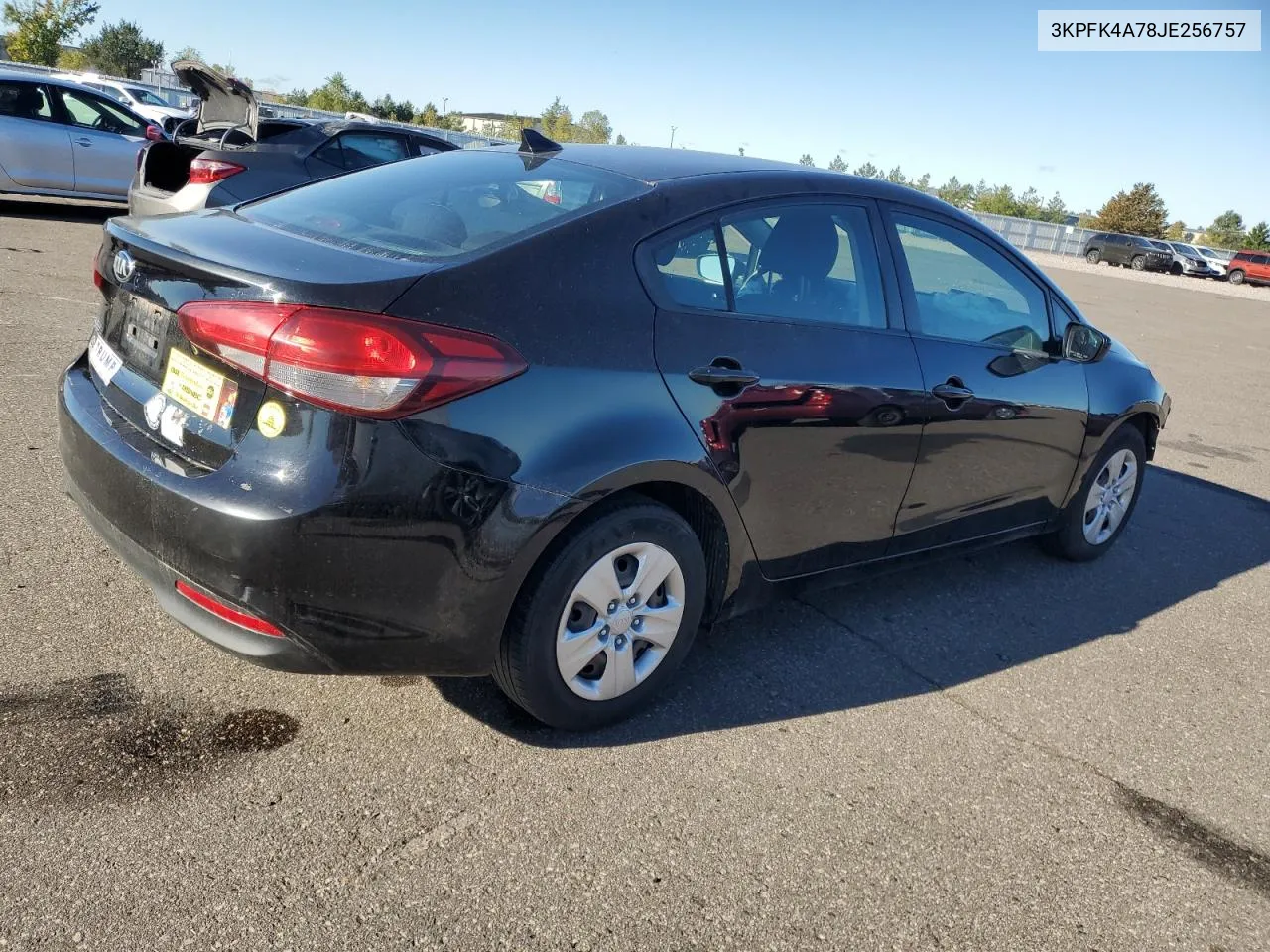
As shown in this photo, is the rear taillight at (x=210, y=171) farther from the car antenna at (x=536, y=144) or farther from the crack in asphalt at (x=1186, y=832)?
the crack in asphalt at (x=1186, y=832)

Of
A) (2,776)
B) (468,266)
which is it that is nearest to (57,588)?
(2,776)

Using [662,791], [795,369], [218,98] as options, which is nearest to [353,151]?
[218,98]

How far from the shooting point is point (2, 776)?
2480mm

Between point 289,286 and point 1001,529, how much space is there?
3173mm

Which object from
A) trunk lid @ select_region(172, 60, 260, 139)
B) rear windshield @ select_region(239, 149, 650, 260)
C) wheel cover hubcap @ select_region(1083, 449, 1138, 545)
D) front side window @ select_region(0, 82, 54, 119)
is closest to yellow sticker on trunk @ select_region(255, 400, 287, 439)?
rear windshield @ select_region(239, 149, 650, 260)

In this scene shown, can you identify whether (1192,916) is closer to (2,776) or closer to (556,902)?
(556,902)

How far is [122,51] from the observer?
7069cm

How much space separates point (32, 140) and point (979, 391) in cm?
1192

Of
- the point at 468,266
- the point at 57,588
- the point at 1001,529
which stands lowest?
the point at 57,588

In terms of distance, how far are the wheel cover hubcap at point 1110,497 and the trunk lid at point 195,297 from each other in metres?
3.66

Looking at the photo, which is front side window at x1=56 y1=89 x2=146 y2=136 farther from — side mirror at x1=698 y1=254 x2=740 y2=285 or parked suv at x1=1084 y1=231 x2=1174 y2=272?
parked suv at x1=1084 y1=231 x2=1174 y2=272

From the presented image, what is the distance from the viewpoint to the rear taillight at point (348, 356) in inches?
92.0

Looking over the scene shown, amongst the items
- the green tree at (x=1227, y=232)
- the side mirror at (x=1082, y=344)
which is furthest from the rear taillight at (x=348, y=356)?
the green tree at (x=1227, y=232)

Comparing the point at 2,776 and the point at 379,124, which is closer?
the point at 2,776
